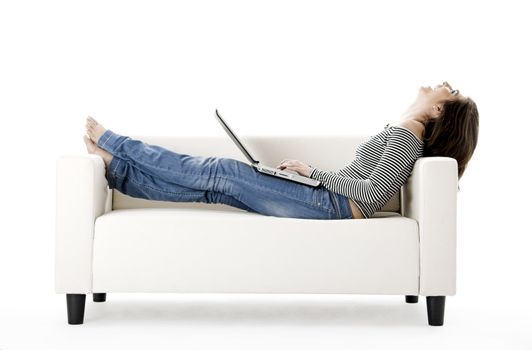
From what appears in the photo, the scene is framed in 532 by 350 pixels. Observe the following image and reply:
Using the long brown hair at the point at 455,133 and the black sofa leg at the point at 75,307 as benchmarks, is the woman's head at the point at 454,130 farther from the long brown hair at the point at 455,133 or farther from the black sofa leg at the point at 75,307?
the black sofa leg at the point at 75,307

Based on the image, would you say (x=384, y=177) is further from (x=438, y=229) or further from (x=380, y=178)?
(x=438, y=229)

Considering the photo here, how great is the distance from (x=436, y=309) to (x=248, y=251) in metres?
0.74

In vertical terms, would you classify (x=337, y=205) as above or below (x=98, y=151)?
below

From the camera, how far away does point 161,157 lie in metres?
3.35

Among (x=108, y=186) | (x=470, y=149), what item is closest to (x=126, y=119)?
(x=108, y=186)

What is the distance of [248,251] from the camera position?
3035 mm

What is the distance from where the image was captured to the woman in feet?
10.7

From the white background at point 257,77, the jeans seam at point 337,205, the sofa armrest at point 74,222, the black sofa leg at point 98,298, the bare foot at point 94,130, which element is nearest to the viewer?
the sofa armrest at point 74,222

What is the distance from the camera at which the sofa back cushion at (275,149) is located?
368cm

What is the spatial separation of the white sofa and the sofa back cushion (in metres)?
0.62

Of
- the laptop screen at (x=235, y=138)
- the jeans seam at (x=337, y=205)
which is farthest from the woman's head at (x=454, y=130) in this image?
the laptop screen at (x=235, y=138)

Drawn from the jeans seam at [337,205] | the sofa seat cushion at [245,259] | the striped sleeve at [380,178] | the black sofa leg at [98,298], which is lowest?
the black sofa leg at [98,298]

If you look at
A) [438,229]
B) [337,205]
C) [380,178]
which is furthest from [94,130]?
[438,229]

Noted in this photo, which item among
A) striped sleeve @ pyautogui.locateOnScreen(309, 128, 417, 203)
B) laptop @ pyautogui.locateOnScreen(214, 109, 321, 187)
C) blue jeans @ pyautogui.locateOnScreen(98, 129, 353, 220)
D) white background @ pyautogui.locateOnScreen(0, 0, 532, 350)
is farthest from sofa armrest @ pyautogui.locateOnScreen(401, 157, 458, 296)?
white background @ pyautogui.locateOnScreen(0, 0, 532, 350)
